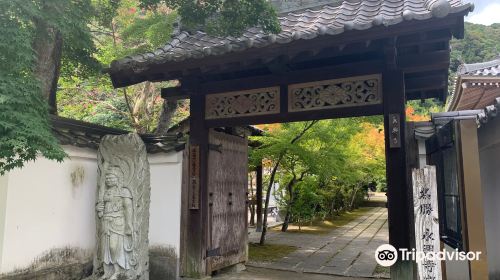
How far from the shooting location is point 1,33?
162 inches

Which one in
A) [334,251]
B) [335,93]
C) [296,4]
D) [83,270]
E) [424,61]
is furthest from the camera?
[334,251]

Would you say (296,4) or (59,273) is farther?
(296,4)

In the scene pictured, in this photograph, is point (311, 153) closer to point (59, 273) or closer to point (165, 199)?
point (165, 199)

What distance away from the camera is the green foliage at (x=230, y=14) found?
6043mm

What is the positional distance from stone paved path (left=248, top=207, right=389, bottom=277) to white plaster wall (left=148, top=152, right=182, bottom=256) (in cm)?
285

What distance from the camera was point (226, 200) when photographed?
8.45 metres

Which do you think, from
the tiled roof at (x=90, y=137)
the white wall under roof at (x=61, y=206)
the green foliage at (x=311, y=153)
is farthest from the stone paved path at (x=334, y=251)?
the tiled roof at (x=90, y=137)

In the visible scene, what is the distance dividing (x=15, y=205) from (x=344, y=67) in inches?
214

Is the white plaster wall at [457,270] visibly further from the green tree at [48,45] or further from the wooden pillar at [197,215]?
the green tree at [48,45]

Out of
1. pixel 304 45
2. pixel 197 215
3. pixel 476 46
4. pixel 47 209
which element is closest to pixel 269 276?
pixel 197 215

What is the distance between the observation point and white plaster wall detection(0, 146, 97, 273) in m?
5.77

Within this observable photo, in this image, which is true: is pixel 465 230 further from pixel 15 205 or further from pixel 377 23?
pixel 15 205

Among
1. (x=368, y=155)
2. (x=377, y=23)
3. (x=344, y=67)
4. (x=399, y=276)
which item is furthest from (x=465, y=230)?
(x=368, y=155)

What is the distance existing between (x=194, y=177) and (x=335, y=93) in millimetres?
2991
